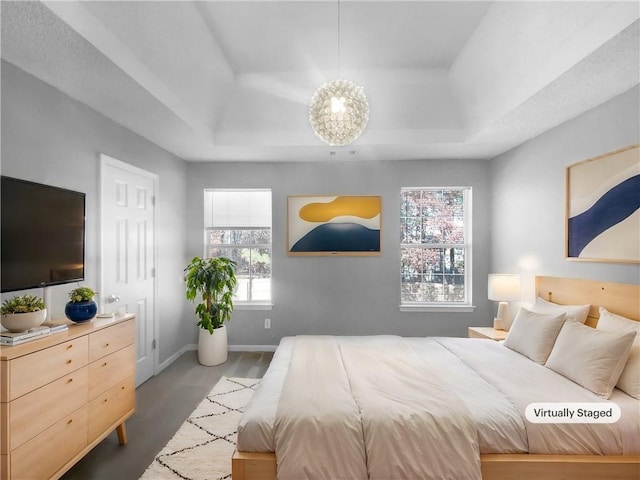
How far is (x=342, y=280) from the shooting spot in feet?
14.5

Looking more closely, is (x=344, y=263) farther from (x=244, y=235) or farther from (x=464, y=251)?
(x=464, y=251)

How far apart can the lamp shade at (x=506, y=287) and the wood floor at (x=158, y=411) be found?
2.66 m

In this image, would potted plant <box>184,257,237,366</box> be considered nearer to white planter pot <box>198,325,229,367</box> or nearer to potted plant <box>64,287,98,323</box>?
white planter pot <box>198,325,229,367</box>

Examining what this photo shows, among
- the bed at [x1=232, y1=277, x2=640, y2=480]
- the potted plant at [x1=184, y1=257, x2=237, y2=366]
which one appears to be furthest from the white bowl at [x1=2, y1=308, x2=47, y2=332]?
the potted plant at [x1=184, y1=257, x2=237, y2=366]

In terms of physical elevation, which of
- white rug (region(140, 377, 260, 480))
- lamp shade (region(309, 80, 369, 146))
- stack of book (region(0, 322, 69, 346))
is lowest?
white rug (region(140, 377, 260, 480))

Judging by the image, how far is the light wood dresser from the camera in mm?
1552

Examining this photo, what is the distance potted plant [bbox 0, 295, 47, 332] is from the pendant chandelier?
1.89 m

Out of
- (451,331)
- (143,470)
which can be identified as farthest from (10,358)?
(451,331)

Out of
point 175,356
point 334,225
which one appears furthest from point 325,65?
point 175,356

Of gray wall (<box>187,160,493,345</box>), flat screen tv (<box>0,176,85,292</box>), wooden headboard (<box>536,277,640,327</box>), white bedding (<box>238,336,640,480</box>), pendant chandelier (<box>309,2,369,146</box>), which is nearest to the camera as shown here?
white bedding (<box>238,336,640,480</box>)

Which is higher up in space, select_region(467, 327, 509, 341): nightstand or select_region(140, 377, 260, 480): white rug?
select_region(467, 327, 509, 341): nightstand

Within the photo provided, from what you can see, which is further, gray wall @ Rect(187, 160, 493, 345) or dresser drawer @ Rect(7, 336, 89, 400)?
gray wall @ Rect(187, 160, 493, 345)

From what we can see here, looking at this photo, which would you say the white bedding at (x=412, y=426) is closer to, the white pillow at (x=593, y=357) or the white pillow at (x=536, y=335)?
the white pillow at (x=593, y=357)

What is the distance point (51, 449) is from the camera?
5.76 ft
